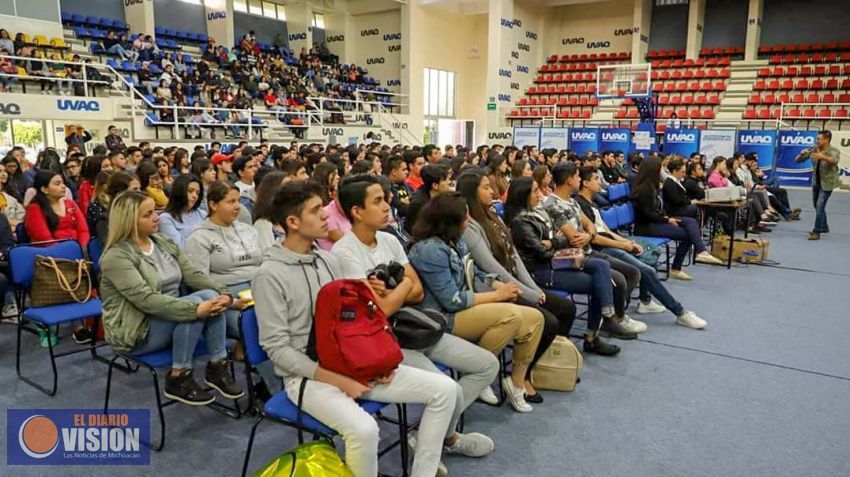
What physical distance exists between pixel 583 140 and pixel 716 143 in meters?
3.03

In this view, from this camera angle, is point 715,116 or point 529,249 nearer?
point 529,249

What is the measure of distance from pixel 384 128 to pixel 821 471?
51.9ft

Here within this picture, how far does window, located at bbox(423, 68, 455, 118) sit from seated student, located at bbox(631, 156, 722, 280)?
16.0 metres

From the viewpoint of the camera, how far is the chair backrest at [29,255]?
3338 mm

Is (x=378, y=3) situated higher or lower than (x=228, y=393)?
higher

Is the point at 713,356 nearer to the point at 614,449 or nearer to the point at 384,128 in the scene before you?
the point at 614,449

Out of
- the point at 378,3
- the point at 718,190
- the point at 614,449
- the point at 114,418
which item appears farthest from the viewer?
the point at 378,3

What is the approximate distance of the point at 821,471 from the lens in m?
2.52

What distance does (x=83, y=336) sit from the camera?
3916 mm

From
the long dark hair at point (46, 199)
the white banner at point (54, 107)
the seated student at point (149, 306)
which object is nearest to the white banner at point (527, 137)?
the white banner at point (54, 107)

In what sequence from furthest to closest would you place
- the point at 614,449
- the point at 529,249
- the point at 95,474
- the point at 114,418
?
the point at 529,249, the point at 114,418, the point at 614,449, the point at 95,474

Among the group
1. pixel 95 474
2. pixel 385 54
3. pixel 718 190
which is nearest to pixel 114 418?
pixel 95 474

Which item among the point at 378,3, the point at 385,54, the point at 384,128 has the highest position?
the point at 378,3

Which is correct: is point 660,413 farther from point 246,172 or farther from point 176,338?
point 246,172
